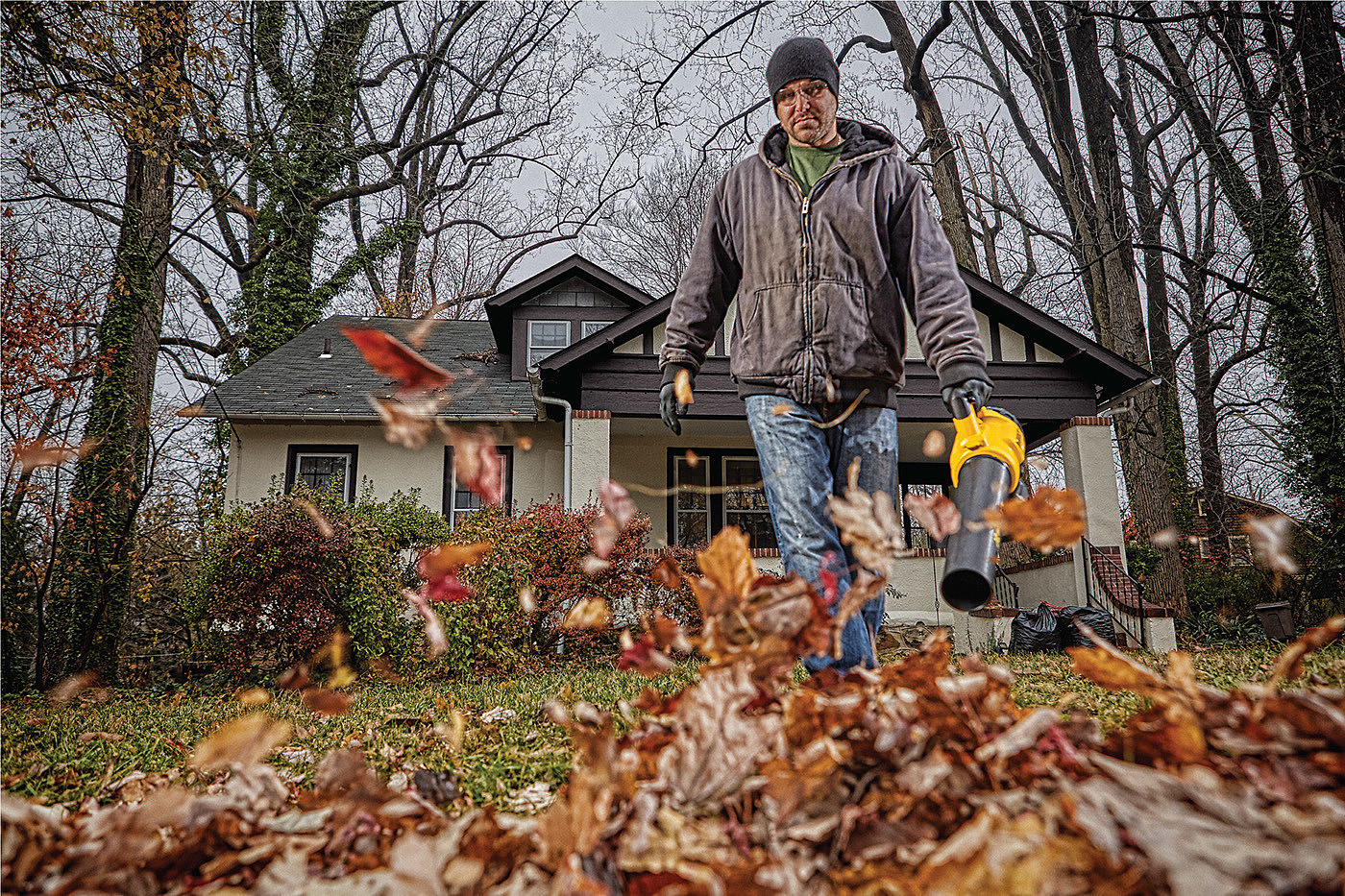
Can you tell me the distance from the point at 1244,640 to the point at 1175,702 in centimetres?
1008

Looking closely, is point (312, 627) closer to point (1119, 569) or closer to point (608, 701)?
point (608, 701)

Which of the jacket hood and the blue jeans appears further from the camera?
the jacket hood

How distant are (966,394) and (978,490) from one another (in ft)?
0.99

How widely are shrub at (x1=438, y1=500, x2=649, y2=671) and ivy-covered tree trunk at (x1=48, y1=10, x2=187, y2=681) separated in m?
2.87

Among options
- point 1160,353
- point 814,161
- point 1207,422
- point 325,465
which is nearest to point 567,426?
point 325,465

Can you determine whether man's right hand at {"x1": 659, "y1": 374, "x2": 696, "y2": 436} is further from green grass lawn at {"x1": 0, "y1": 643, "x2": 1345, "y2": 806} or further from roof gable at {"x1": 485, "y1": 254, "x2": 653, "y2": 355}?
roof gable at {"x1": 485, "y1": 254, "x2": 653, "y2": 355}

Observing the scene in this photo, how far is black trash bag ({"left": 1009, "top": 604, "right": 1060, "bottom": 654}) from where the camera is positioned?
782 cm

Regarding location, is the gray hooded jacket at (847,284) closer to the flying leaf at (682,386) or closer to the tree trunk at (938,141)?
the flying leaf at (682,386)

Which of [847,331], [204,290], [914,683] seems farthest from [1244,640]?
[204,290]

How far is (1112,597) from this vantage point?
8.23m

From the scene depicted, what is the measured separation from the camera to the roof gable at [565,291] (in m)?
12.1

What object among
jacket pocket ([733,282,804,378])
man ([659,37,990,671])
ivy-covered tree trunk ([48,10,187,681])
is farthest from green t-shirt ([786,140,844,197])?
ivy-covered tree trunk ([48,10,187,681])

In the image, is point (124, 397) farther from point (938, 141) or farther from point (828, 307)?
point (938, 141)

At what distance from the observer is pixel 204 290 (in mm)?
15789
